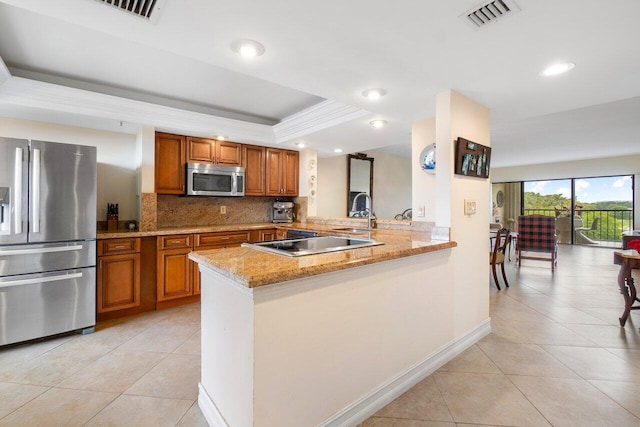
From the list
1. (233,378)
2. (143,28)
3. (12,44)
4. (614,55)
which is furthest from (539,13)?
(12,44)

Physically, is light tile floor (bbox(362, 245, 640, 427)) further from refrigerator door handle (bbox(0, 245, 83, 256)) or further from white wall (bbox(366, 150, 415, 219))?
white wall (bbox(366, 150, 415, 219))

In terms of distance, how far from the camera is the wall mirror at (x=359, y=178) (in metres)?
5.91

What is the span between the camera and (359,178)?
240 inches

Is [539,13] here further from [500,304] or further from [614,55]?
[500,304]

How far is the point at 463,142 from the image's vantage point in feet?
7.62

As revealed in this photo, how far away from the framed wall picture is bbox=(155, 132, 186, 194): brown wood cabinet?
3.16 meters

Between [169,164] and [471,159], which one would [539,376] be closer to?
[471,159]

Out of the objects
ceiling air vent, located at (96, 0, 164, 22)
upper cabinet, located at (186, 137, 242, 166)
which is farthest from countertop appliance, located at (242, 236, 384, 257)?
upper cabinet, located at (186, 137, 242, 166)

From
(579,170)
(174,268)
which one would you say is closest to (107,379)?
(174,268)

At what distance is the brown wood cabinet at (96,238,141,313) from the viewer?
284cm

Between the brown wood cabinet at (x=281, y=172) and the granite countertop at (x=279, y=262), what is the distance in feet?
9.07

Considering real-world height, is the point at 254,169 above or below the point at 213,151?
below

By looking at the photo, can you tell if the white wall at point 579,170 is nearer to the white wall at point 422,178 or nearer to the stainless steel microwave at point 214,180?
the white wall at point 422,178

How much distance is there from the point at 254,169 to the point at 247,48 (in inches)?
105
